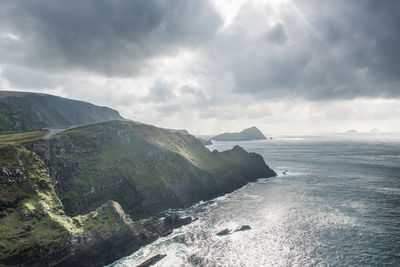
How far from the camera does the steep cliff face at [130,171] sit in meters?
70.4

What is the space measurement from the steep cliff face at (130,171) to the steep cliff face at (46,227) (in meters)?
12.1

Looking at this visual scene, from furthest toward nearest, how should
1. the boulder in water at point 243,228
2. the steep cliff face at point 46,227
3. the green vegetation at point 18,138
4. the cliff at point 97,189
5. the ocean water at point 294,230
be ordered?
1. the green vegetation at point 18,138
2. the boulder in water at point 243,228
3. the ocean water at point 294,230
4. the cliff at point 97,189
5. the steep cliff face at point 46,227

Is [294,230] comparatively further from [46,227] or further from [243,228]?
[46,227]

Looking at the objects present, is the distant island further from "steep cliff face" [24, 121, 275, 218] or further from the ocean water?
the ocean water

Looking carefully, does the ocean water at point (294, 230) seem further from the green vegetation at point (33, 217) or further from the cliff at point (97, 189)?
the green vegetation at point (33, 217)

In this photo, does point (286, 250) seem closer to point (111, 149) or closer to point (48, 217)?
point (48, 217)

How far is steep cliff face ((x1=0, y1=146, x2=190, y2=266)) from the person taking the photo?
137 feet

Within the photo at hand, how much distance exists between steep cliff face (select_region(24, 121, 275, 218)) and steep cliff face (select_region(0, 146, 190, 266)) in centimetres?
1206

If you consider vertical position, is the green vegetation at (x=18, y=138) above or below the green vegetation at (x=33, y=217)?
above

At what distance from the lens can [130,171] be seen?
3406 inches

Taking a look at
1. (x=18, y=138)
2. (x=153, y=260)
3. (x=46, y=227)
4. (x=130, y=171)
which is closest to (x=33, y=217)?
(x=46, y=227)

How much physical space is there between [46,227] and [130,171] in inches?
1609

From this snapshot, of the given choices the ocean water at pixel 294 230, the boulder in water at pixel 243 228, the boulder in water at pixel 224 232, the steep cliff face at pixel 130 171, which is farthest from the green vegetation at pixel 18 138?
the boulder in water at pixel 243 228

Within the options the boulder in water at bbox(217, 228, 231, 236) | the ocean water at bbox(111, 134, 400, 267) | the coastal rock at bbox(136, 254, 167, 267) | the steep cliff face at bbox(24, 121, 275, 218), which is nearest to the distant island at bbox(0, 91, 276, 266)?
the steep cliff face at bbox(24, 121, 275, 218)
